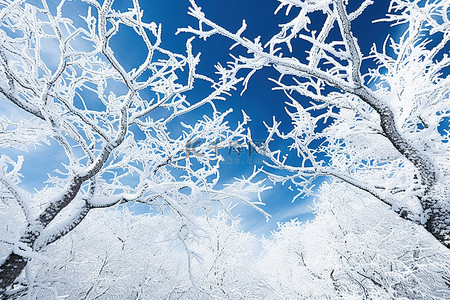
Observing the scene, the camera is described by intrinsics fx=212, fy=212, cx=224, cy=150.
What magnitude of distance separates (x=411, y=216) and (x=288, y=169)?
219cm

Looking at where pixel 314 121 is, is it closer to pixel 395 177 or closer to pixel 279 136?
pixel 279 136

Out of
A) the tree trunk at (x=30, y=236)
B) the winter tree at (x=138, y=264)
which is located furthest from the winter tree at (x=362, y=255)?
the tree trunk at (x=30, y=236)

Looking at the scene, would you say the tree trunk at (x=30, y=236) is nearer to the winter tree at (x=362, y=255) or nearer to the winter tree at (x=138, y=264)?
the winter tree at (x=138, y=264)

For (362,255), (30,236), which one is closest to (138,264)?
(30,236)

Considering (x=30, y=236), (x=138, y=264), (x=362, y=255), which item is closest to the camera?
(x=30, y=236)

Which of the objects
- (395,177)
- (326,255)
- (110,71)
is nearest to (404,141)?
(395,177)

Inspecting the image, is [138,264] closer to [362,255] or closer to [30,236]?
[30,236]

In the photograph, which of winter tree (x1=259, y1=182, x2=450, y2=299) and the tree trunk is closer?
the tree trunk

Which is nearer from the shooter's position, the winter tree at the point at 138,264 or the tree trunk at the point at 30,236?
the tree trunk at the point at 30,236

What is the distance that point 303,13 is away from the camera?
2.48m

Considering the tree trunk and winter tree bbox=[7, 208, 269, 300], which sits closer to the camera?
the tree trunk

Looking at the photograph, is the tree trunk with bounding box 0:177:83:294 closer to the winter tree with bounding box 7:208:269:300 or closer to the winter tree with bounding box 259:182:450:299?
the winter tree with bounding box 7:208:269:300

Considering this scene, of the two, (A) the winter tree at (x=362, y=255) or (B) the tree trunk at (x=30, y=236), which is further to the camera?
(A) the winter tree at (x=362, y=255)

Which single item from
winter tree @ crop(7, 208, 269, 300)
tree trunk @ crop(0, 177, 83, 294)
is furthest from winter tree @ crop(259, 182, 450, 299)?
tree trunk @ crop(0, 177, 83, 294)
